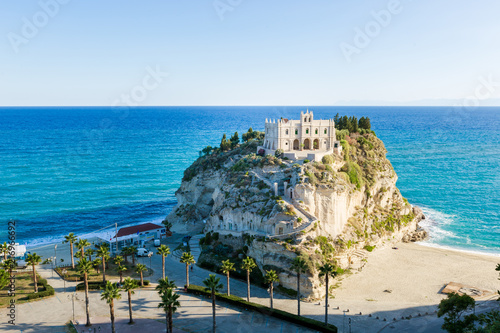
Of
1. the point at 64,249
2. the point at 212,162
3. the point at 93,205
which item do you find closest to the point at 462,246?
the point at 212,162

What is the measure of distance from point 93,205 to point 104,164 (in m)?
53.7

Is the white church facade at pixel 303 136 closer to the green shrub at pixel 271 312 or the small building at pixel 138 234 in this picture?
the small building at pixel 138 234

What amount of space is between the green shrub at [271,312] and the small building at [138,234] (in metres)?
24.6

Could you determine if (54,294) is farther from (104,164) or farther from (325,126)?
(104,164)


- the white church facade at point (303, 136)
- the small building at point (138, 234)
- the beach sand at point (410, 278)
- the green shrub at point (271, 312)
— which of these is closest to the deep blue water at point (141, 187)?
the beach sand at point (410, 278)

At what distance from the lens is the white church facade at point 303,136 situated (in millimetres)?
81812

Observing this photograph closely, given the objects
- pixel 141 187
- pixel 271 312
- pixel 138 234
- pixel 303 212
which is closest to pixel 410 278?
pixel 303 212

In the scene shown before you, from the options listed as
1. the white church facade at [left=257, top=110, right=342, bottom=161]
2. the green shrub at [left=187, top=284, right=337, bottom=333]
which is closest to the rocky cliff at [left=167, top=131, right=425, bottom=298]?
the white church facade at [left=257, top=110, right=342, bottom=161]

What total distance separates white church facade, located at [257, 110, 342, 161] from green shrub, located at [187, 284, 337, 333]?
35.4 metres

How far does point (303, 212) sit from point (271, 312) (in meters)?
20.0

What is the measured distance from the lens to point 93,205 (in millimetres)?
104250

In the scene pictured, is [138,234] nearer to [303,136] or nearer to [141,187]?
[303,136]

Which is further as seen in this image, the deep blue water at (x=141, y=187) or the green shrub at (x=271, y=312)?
the deep blue water at (x=141, y=187)

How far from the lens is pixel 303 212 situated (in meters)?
65.6
